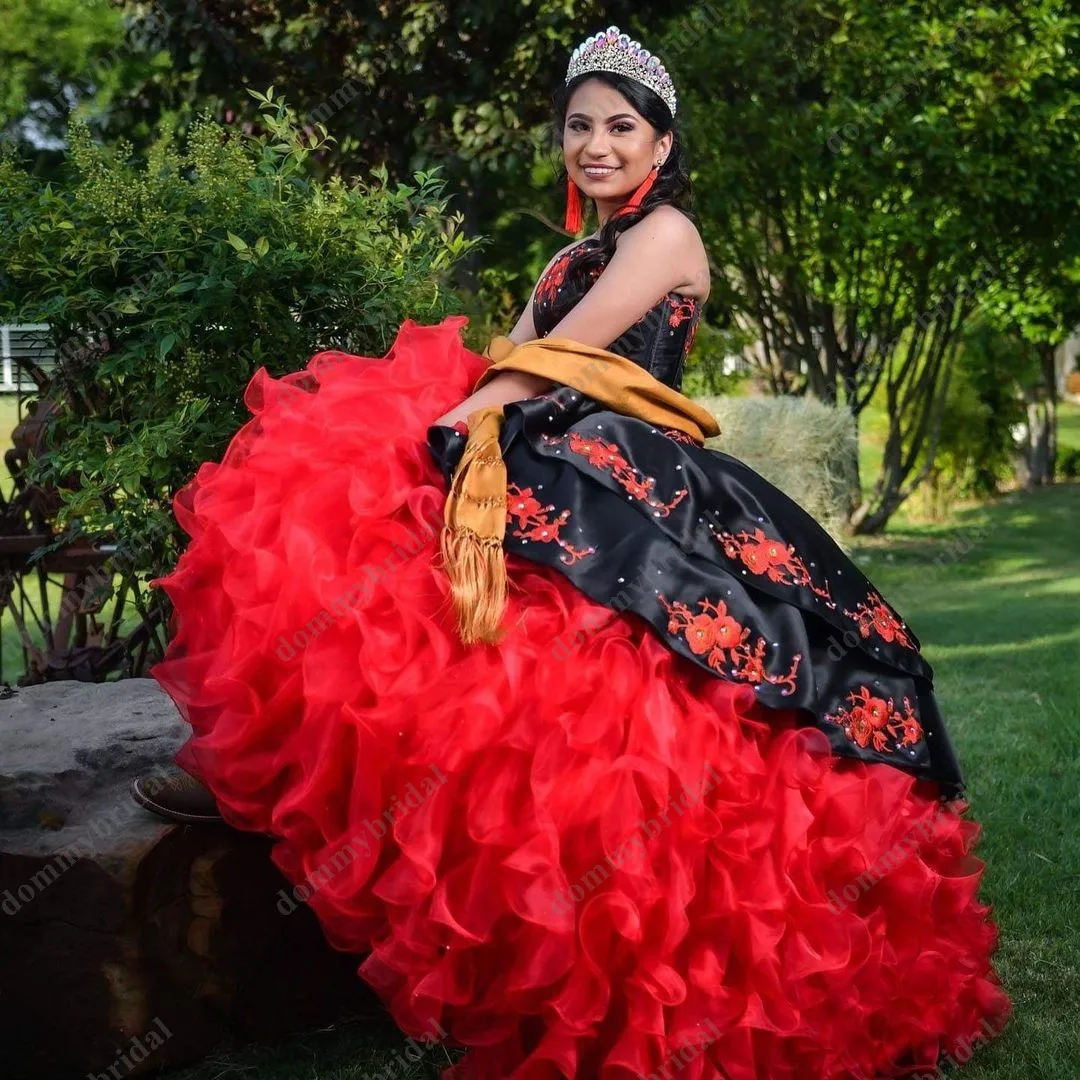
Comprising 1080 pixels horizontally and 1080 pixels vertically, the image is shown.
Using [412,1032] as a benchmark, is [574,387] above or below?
above

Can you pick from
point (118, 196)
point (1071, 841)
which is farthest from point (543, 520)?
point (1071, 841)

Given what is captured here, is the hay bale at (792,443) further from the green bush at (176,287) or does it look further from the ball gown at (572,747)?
the ball gown at (572,747)

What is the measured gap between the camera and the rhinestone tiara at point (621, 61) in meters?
3.16

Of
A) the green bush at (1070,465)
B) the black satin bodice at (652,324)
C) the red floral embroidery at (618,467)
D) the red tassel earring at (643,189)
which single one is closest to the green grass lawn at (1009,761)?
the red floral embroidery at (618,467)

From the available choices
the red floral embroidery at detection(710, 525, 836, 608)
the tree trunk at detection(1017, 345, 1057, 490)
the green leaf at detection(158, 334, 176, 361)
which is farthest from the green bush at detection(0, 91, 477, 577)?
the tree trunk at detection(1017, 345, 1057, 490)

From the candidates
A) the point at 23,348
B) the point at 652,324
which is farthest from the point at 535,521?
the point at 23,348

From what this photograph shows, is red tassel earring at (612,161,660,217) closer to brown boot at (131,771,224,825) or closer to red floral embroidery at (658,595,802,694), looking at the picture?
red floral embroidery at (658,595,802,694)

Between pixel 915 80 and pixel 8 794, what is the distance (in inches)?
405

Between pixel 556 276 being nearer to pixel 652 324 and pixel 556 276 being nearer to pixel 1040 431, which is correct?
pixel 652 324

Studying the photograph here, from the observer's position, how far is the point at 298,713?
2691mm

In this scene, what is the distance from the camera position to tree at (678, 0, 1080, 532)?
11.5m

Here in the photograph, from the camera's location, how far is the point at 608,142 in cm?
320

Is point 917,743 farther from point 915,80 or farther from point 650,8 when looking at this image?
point 915,80

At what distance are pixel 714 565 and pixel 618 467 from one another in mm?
282
